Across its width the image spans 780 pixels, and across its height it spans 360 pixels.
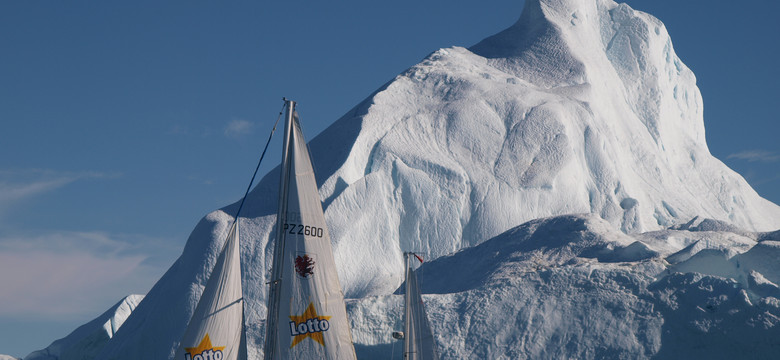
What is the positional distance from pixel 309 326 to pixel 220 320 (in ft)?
4.27

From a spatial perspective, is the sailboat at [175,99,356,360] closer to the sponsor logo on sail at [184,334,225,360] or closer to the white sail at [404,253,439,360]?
the sponsor logo on sail at [184,334,225,360]

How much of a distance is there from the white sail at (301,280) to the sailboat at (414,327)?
557cm

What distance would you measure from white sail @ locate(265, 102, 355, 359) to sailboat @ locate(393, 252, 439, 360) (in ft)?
18.3

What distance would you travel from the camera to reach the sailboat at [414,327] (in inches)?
765

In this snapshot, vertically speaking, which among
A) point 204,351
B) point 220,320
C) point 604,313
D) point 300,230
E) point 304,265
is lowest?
point 204,351

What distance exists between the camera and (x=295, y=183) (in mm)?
13750

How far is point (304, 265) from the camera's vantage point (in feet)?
44.8

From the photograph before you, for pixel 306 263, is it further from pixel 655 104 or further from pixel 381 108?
pixel 655 104

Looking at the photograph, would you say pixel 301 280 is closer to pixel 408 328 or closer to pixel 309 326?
pixel 309 326

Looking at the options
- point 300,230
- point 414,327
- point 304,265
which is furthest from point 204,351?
point 414,327

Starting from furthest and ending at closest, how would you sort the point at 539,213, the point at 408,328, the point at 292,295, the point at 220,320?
1. the point at 539,213
2. the point at 408,328
3. the point at 220,320
4. the point at 292,295

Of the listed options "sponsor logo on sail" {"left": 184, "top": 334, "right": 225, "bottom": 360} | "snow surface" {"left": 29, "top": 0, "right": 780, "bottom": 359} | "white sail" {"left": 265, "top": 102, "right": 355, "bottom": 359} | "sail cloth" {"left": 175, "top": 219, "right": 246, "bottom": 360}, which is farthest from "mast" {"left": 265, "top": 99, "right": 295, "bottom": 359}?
"snow surface" {"left": 29, "top": 0, "right": 780, "bottom": 359}

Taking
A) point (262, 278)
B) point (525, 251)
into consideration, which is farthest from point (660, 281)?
point (262, 278)

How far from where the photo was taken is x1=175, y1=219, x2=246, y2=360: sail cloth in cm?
1379
